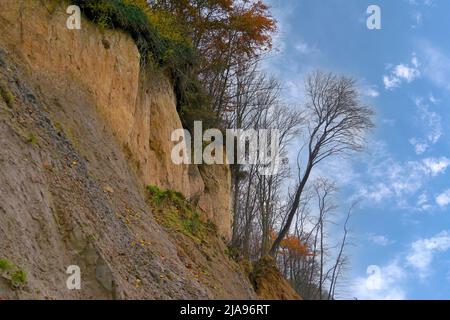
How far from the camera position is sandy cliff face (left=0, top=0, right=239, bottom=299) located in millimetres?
7625

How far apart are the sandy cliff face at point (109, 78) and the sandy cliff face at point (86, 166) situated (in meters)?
0.03

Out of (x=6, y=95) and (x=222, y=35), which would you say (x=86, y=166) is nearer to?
(x=6, y=95)

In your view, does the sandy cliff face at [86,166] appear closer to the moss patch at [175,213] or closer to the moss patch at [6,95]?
the moss patch at [6,95]

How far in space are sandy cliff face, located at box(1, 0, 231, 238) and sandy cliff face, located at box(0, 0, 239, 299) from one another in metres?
0.03

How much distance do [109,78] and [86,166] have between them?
3.41m

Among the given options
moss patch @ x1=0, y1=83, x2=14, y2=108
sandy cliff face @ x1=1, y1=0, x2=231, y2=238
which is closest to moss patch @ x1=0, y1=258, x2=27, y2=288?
moss patch @ x1=0, y1=83, x2=14, y2=108

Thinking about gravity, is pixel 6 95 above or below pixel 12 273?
above

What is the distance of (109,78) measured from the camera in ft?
43.3

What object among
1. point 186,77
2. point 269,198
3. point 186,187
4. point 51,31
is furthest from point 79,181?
point 269,198

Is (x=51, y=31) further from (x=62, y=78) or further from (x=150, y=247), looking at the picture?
(x=150, y=247)

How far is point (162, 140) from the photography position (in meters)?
15.7

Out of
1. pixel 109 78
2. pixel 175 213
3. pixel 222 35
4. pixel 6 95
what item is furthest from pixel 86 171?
pixel 222 35

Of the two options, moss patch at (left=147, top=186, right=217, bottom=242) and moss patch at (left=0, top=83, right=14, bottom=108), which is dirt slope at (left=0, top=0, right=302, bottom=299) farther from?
moss patch at (left=147, top=186, right=217, bottom=242)

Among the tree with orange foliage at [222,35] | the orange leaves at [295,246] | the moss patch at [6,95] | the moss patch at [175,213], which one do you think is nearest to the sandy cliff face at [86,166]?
the moss patch at [6,95]
